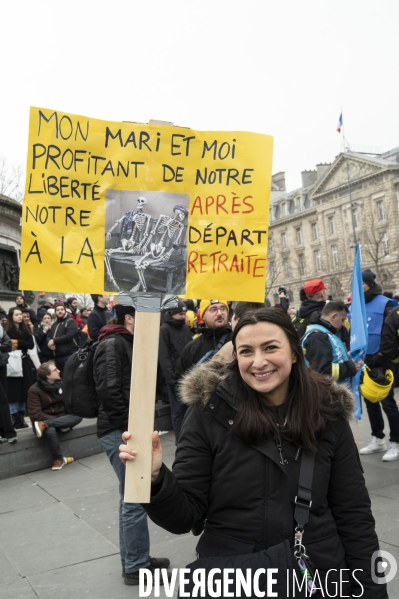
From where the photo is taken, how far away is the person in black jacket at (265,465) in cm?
213

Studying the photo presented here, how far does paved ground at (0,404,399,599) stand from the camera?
4.11 m

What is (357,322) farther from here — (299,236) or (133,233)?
(299,236)

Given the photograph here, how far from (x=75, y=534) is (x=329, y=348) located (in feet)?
8.57

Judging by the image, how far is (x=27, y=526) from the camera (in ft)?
17.6

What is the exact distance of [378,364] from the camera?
6.59 m

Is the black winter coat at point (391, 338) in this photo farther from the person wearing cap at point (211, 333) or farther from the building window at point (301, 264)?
the building window at point (301, 264)

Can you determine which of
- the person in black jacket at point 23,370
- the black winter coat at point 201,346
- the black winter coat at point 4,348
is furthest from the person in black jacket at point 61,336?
the black winter coat at point 201,346

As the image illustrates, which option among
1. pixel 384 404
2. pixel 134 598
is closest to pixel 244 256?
pixel 134 598

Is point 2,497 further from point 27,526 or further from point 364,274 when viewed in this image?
point 364,274

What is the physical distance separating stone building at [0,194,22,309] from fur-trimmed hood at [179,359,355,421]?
36.4 ft

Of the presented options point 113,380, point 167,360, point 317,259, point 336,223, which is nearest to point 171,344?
point 167,360

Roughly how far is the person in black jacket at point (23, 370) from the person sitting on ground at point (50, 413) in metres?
1.09

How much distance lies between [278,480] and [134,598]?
2.21 meters

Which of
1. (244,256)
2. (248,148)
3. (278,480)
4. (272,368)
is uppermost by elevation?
(248,148)
